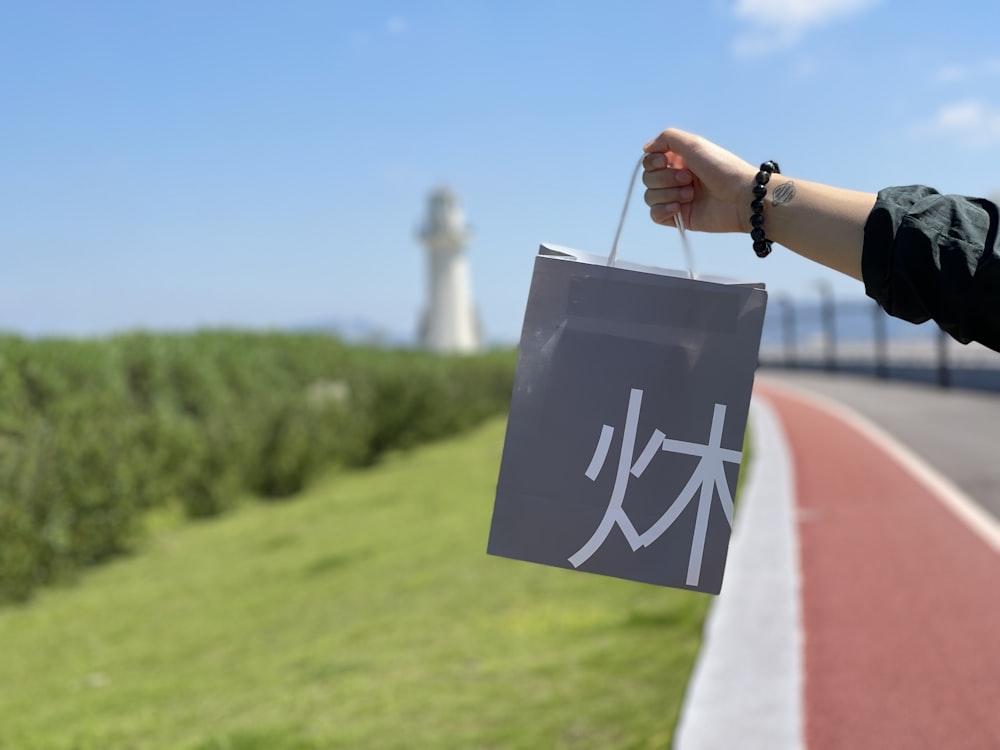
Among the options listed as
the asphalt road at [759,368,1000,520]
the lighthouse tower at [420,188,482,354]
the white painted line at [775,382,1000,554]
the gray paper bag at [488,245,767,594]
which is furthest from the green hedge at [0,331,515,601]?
the lighthouse tower at [420,188,482,354]

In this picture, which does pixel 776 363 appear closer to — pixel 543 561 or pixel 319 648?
pixel 319 648

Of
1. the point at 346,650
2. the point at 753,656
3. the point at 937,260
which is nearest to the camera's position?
the point at 937,260

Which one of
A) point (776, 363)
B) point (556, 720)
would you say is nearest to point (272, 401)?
point (556, 720)

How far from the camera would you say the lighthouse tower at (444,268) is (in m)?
37.3

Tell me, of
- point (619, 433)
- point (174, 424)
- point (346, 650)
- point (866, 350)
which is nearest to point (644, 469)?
point (619, 433)

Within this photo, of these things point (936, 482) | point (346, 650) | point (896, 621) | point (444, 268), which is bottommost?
point (346, 650)

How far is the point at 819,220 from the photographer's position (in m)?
1.60

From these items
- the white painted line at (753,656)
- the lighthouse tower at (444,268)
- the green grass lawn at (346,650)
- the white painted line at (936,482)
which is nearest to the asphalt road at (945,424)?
the white painted line at (936,482)

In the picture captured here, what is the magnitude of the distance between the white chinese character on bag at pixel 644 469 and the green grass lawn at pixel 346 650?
7.38ft

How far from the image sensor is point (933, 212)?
1.47 m

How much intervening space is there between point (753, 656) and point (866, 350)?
41682 millimetres

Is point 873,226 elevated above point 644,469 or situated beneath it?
elevated above

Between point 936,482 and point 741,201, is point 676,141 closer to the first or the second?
point 741,201

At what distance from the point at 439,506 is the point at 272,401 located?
170 inches
